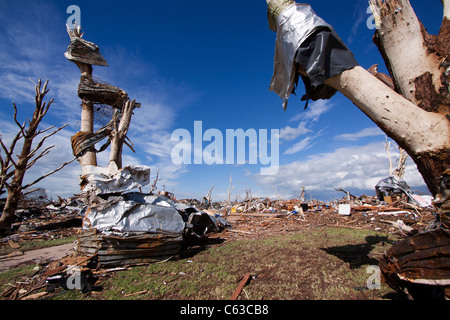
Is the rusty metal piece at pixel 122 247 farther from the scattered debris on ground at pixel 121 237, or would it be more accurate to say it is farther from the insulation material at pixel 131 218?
the insulation material at pixel 131 218

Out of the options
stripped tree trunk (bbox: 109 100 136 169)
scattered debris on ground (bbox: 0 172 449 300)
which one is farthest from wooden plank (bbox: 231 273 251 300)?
stripped tree trunk (bbox: 109 100 136 169)

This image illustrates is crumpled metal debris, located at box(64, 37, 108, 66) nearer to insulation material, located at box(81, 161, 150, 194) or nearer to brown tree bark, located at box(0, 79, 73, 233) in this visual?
brown tree bark, located at box(0, 79, 73, 233)

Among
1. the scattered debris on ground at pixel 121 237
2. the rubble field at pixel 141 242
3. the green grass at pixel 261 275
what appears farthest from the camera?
the rubble field at pixel 141 242

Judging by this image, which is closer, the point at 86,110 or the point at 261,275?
the point at 261,275

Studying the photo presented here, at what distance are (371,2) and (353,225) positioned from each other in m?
10.1

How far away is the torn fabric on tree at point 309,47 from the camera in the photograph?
1942mm

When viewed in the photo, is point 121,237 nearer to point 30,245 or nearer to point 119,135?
point 119,135

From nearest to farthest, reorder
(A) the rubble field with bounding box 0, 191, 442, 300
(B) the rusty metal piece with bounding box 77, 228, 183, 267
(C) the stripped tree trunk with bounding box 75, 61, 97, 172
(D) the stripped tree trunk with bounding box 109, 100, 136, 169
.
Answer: (A) the rubble field with bounding box 0, 191, 442, 300, (B) the rusty metal piece with bounding box 77, 228, 183, 267, (D) the stripped tree trunk with bounding box 109, 100, 136, 169, (C) the stripped tree trunk with bounding box 75, 61, 97, 172

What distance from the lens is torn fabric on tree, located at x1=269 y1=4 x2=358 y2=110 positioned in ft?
6.37

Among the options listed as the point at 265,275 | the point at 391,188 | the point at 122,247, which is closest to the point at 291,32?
the point at 265,275

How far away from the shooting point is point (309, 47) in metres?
2.05

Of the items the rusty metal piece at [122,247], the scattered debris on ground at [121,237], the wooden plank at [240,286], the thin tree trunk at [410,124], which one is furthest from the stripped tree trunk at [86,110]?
the thin tree trunk at [410,124]
